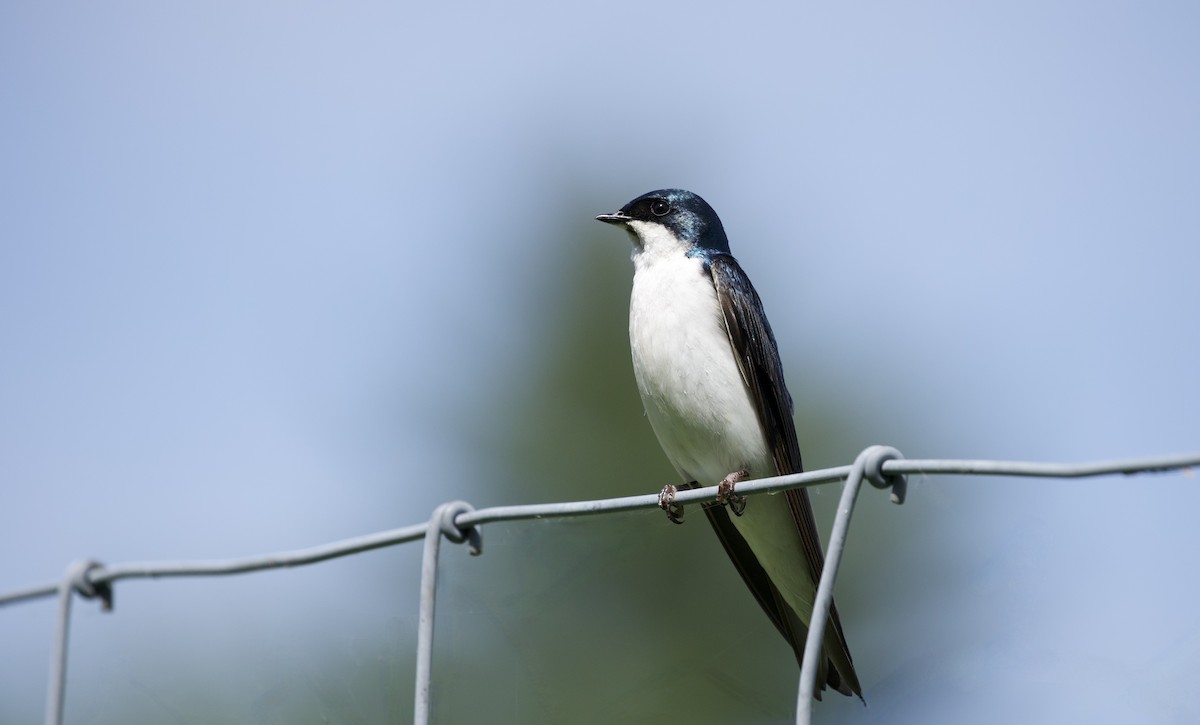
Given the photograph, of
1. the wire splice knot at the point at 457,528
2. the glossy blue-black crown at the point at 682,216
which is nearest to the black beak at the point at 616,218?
A: the glossy blue-black crown at the point at 682,216

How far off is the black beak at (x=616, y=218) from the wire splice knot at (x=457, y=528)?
10.6 ft

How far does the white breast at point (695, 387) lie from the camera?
187 inches

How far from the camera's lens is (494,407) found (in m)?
20.7

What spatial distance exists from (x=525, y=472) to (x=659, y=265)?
47.8ft

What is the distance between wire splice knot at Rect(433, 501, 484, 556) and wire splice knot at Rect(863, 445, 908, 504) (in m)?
0.87

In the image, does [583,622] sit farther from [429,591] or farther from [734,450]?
[734,450]

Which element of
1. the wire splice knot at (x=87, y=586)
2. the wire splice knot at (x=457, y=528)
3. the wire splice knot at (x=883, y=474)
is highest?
the wire splice knot at (x=883, y=474)

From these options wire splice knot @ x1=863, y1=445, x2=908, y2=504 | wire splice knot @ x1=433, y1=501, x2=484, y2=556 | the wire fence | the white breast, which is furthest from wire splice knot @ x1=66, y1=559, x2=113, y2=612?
the white breast

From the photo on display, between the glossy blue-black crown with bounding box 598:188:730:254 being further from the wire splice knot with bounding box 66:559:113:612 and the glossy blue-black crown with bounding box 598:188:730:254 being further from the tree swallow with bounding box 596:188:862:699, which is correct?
the wire splice knot with bounding box 66:559:113:612

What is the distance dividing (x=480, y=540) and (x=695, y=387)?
2.15m

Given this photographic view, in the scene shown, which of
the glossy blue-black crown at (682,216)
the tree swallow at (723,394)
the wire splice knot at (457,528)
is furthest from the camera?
the glossy blue-black crown at (682,216)

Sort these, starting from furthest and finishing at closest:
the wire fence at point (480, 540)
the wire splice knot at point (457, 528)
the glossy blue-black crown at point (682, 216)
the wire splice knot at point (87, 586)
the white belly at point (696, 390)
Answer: the glossy blue-black crown at point (682, 216)
the white belly at point (696, 390)
the wire splice knot at point (87, 586)
the wire splice knot at point (457, 528)
the wire fence at point (480, 540)

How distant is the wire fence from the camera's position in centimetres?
201

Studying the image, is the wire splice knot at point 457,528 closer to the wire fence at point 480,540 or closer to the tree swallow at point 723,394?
the wire fence at point 480,540
